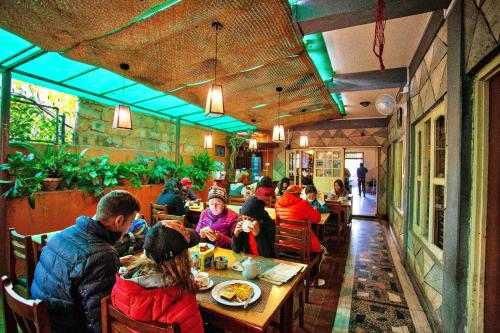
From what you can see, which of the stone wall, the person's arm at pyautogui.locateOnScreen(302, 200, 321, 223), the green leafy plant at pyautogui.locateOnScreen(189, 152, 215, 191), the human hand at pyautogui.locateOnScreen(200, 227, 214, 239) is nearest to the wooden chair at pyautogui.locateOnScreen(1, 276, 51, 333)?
the human hand at pyautogui.locateOnScreen(200, 227, 214, 239)

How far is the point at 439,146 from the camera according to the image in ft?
8.79

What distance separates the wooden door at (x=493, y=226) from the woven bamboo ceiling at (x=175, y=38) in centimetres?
175

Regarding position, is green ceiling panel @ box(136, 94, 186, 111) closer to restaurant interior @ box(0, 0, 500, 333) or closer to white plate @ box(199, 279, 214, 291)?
restaurant interior @ box(0, 0, 500, 333)

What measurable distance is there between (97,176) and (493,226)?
4.80 meters

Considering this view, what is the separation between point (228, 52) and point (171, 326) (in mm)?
2743

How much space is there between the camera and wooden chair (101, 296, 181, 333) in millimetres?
919

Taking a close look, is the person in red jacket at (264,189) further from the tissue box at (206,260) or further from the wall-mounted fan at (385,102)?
the wall-mounted fan at (385,102)

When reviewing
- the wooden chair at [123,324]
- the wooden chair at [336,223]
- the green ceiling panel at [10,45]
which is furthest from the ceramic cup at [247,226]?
the green ceiling panel at [10,45]

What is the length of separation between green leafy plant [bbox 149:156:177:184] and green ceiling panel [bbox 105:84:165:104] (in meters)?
1.43

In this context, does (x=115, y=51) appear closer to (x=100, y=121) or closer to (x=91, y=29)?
(x=91, y=29)

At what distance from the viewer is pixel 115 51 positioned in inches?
105

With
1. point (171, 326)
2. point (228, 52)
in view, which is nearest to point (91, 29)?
point (228, 52)

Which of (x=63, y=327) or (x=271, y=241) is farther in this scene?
Answer: (x=271, y=241)

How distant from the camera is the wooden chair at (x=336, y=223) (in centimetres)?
469
